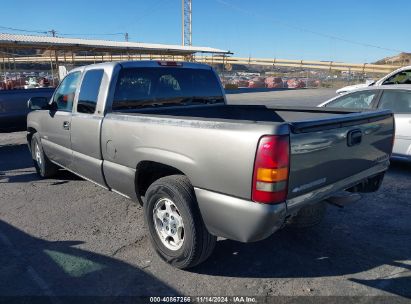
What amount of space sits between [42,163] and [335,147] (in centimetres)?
492

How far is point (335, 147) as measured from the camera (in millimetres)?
3053

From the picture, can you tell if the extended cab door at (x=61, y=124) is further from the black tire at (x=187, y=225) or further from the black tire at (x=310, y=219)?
the black tire at (x=310, y=219)

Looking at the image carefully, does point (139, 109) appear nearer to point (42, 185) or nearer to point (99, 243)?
point (99, 243)

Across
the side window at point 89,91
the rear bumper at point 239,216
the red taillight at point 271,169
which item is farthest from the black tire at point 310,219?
the side window at point 89,91

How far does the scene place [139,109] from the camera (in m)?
4.36

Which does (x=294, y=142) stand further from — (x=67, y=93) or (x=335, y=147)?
(x=67, y=93)

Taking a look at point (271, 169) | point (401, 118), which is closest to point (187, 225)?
point (271, 169)

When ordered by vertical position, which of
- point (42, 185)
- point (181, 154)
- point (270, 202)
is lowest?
point (42, 185)

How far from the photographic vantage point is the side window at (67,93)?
198 inches

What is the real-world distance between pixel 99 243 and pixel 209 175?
175 centimetres

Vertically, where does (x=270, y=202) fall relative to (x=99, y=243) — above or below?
above

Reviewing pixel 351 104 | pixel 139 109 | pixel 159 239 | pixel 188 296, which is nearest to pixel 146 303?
pixel 188 296

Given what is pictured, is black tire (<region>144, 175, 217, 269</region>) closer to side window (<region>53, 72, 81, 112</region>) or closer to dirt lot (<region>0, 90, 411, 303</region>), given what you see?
dirt lot (<region>0, 90, 411, 303</region>)

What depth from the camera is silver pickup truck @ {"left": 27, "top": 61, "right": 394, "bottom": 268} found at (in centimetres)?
270
